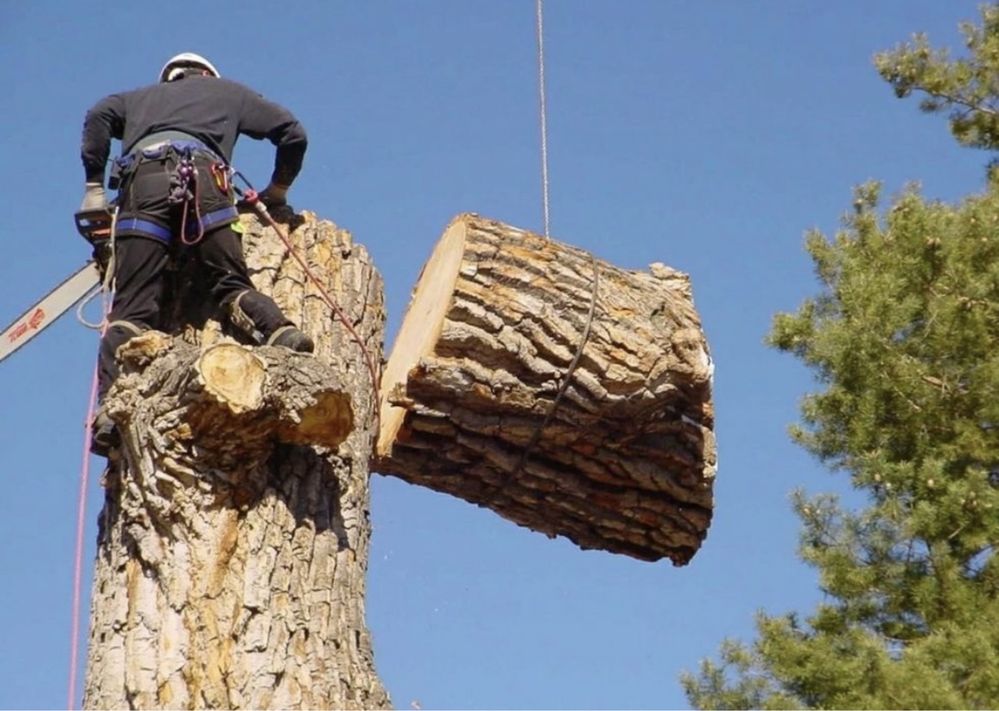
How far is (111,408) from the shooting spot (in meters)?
4.58

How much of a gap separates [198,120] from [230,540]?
1663mm

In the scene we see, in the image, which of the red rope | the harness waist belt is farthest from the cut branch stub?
the harness waist belt

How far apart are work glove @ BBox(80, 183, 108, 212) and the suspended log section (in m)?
1.11

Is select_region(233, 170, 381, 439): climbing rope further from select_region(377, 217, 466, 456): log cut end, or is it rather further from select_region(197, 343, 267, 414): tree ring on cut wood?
select_region(197, 343, 267, 414): tree ring on cut wood

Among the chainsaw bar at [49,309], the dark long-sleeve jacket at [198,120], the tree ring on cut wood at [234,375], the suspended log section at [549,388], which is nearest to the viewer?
the tree ring on cut wood at [234,375]

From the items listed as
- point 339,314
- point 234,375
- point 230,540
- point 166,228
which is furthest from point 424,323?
point 230,540

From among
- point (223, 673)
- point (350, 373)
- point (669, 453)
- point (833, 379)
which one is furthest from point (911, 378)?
point (223, 673)

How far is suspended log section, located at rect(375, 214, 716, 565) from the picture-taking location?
5.31 m

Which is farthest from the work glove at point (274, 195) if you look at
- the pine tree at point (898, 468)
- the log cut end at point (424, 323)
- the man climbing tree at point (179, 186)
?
the pine tree at point (898, 468)

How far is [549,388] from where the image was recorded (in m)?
5.33

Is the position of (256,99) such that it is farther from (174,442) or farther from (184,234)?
(174,442)

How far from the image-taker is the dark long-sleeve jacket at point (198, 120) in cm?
543

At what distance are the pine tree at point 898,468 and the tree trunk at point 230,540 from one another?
1774 mm

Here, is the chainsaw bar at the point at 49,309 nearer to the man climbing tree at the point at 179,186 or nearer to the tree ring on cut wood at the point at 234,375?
A: the man climbing tree at the point at 179,186
